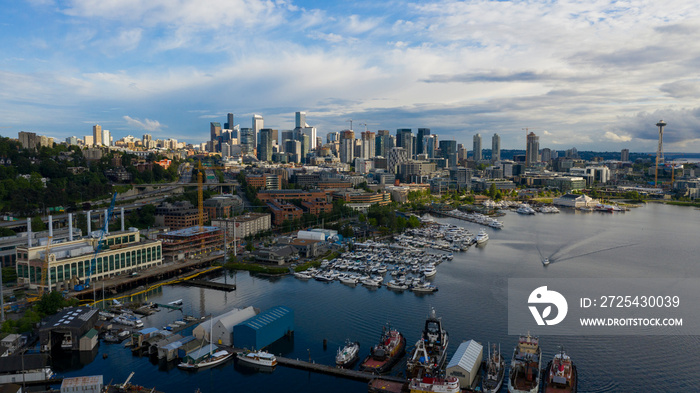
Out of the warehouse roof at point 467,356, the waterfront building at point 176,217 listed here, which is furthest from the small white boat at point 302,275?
the waterfront building at point 176,217

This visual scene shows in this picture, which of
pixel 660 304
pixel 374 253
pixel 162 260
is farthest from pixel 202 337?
pixel 660 304

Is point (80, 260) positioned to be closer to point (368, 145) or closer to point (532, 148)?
point (368, 145)

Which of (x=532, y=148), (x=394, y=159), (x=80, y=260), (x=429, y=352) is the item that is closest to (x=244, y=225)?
(x=80, y=260)

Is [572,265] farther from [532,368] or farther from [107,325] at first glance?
A: [107,325]

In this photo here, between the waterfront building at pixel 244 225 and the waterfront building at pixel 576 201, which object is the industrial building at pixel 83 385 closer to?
the waterfront building at pixel 244 225

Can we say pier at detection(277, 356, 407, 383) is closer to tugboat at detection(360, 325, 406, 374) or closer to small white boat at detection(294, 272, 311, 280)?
tugboat at detection(360, 325, 406, 374)
